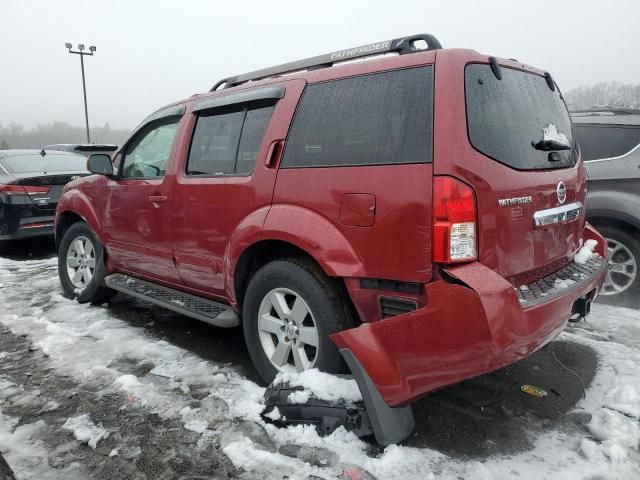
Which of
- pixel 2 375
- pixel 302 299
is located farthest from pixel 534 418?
pixel 2 375

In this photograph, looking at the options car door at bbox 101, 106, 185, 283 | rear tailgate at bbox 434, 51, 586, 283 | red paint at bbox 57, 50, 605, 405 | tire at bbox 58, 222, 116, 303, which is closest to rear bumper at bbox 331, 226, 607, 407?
red paint at bbox 57, 50, 605, 405

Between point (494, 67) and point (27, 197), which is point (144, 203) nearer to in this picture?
point (494, 67)

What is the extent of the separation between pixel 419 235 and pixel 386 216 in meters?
0.19

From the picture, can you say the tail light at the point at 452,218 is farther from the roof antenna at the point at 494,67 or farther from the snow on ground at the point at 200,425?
the snow on ground at the point at 200,425

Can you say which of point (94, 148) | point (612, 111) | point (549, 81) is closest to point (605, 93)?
point (612, 111)

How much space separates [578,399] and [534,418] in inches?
15.8

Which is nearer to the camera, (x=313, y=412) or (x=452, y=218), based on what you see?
(x=452, y=218)

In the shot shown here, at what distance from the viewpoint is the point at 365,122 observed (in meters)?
2.47

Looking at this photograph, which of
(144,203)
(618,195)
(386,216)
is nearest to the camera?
(386,216)

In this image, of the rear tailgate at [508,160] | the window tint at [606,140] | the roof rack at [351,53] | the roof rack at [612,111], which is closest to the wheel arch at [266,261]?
the rear tailgate at [508,160]

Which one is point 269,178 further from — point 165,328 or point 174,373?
point 165,328

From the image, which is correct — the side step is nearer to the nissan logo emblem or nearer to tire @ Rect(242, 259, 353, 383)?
tire @ Rect(242, 259, 353, 383)

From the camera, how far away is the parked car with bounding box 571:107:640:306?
4285mm

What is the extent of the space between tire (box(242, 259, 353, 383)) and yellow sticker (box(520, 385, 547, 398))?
1.19 meters
